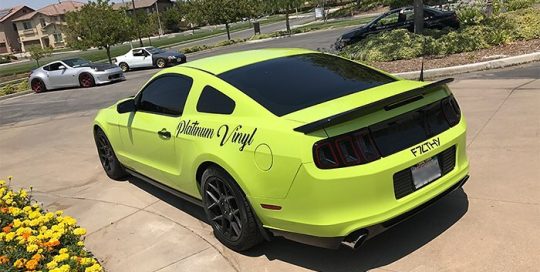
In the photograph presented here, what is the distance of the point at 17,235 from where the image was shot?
389cm

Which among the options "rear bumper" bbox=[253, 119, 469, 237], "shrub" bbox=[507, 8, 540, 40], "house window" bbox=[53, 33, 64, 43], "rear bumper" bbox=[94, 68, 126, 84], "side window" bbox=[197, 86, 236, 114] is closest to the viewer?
"rear bumper" bbox=[253, 119, 469, 237]

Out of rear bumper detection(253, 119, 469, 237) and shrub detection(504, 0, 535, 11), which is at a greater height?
rear bumper detection(253, 119, 469, 237)

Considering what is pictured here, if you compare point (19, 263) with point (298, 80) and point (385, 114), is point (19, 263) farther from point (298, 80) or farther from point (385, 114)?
point (385, 114)

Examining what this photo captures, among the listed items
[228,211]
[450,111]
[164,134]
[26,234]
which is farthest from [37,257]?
[450,111]

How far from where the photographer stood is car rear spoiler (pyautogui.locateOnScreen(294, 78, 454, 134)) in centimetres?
320

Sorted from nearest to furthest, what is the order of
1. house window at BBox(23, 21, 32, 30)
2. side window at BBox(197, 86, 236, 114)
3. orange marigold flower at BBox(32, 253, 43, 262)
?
orange marigold flower at BBox(32, 253, 43, 262) < side window at BBox(197, 86, 236, 114) < house window at BBox(23, 21, 32, 30)

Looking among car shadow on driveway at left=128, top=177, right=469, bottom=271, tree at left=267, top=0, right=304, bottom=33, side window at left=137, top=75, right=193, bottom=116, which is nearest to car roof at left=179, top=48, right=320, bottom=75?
side window at left=137, top=75, right=193, bottom=116

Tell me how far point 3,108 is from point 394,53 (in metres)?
12.7

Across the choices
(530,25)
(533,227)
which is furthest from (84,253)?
(530,25)

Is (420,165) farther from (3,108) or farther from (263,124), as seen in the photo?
(3,108)

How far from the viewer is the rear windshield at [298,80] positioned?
379cm

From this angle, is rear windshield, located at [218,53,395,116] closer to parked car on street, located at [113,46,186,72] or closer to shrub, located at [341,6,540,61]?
shrub, located at [341,6,540,61]

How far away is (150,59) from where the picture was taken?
1009 inches

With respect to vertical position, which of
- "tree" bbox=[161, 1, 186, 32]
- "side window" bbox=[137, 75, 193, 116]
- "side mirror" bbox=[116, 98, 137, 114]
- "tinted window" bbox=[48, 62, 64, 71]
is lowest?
"tree" bbox=[161, 1, 186, 32]
